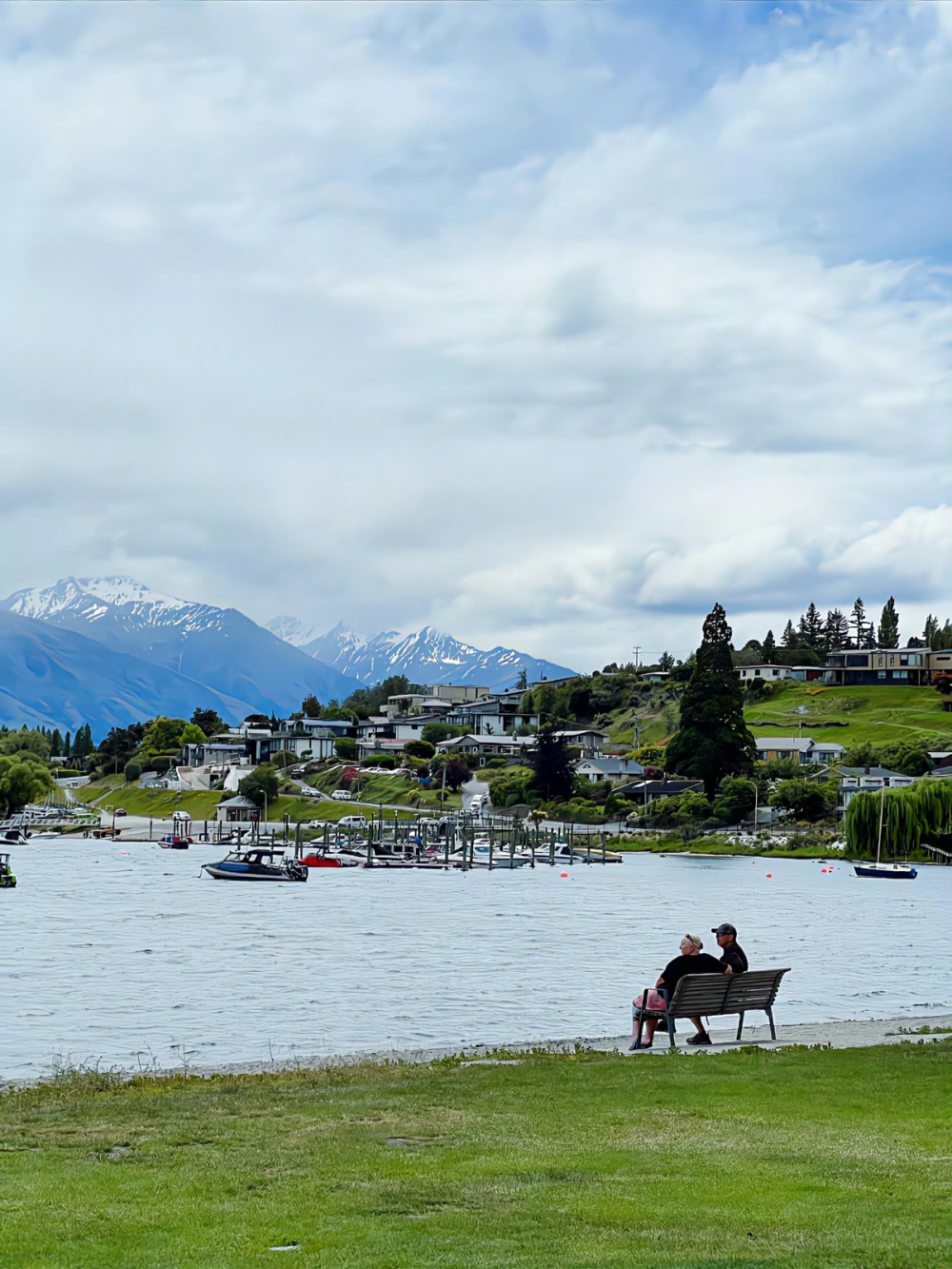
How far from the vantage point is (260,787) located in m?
169

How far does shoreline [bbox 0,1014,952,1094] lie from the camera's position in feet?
60.1

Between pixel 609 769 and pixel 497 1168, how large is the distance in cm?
14997

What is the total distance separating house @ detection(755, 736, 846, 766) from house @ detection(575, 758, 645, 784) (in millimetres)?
15086

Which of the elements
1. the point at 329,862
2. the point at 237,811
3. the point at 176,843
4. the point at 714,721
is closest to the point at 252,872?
the point at 329,862

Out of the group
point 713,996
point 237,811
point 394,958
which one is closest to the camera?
point 713,996

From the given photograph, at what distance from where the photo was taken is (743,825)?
5010 inches

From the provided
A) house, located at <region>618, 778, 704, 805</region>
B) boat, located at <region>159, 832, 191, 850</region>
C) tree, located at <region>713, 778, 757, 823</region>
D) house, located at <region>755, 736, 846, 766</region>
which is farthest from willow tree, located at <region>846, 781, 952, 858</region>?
boat, located at <region>159, 832, 191, 850</region>

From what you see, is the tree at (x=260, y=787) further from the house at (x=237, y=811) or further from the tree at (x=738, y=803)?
the tree at (x=738, y=803)

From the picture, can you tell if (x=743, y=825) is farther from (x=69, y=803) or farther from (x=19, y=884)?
(x=69, y=803)

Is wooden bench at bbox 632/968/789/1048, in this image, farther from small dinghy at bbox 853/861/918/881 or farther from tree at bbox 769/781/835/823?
tree at bbox 769/781/835/823

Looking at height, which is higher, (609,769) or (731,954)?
(609,769)

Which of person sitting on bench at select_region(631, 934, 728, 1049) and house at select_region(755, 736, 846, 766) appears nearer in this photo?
person sitting on bench at select_region(631, 934, 728, 1049)

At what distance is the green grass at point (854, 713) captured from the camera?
525 ft

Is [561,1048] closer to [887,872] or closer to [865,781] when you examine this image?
[887,872]
